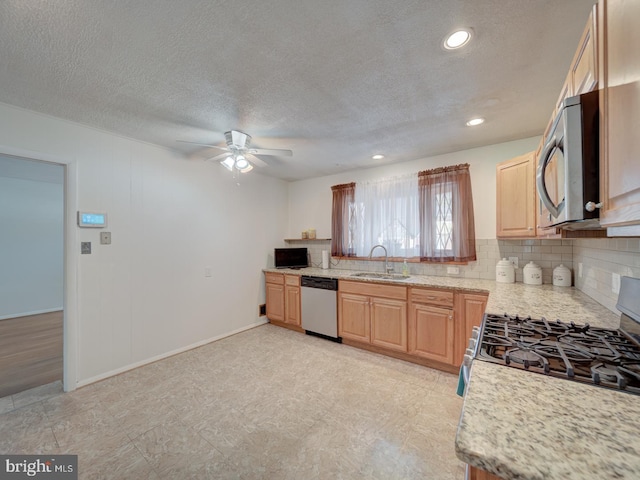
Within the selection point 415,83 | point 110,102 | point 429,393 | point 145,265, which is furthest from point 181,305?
point 415,83

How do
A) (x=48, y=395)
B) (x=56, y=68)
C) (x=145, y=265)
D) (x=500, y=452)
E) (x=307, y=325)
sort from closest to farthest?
1. (x=500, y=452)
2. (x=56, y=68)
3. (x=48, y=395)
4. (x=145, y=265)
5. (x=307, y=325)

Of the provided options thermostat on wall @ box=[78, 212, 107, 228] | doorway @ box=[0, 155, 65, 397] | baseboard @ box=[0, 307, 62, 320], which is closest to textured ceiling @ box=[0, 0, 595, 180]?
thermostat on wall @ box=[78, 212, 107, 228]

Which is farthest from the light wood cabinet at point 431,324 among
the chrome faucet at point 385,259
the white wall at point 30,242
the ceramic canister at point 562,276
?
the white wall at point 30,242

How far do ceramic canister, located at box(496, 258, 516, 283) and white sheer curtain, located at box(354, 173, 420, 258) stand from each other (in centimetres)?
93

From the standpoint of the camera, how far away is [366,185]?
3.95 m

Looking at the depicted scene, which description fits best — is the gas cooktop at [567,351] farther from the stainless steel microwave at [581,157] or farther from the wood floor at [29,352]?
the wood floor at [29,352]

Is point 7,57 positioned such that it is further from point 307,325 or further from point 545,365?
point 307,325

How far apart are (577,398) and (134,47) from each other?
2.52 m

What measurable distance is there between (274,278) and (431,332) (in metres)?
2.44

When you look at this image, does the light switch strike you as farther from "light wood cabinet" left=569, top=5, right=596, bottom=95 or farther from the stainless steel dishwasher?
"light wood cabinet" left=569, top=5, right=596, bottom=95

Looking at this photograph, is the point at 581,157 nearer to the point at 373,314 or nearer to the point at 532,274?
the point at 532,274

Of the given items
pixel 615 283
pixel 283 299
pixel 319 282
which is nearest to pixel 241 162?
pixel 319 282

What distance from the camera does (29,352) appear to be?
3.18 metres
